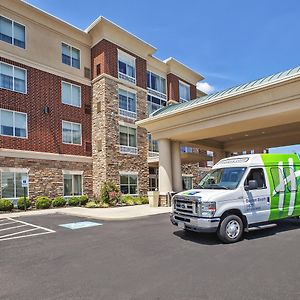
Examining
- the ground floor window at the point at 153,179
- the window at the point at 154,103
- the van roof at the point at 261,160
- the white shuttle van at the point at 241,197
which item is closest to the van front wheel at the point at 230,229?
the white shuttle van at the point at 241,197

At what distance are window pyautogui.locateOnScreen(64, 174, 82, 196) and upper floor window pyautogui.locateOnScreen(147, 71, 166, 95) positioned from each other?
39.9 feet

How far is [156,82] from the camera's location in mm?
32156

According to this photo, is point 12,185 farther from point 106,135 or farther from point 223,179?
point 223,179

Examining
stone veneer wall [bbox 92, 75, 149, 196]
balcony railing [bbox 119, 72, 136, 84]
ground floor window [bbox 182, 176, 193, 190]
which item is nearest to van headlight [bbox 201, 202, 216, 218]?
stone veneer wall [bbox 92, 75, 149, 196]

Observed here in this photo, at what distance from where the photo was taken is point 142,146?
28.6 metres

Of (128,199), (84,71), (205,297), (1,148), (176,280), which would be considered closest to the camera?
(205,297)

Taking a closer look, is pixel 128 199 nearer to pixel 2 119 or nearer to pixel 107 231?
pixel 2 119

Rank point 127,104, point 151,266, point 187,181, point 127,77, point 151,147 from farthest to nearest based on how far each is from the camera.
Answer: point 187,181, point 151,147, point 127,77, point 127,104, point 151,266

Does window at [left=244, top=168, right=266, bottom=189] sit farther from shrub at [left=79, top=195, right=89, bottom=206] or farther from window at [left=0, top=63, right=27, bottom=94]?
window at [left=0, top=63, right=27, bottom=94]

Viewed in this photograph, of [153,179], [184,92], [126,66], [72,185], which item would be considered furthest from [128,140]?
[184,92]

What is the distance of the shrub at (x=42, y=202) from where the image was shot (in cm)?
2123

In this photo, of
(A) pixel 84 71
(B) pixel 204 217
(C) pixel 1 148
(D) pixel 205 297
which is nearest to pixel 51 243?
(B) pixel 204 217

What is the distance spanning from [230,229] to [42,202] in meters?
16.2

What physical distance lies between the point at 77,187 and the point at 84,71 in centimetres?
989
